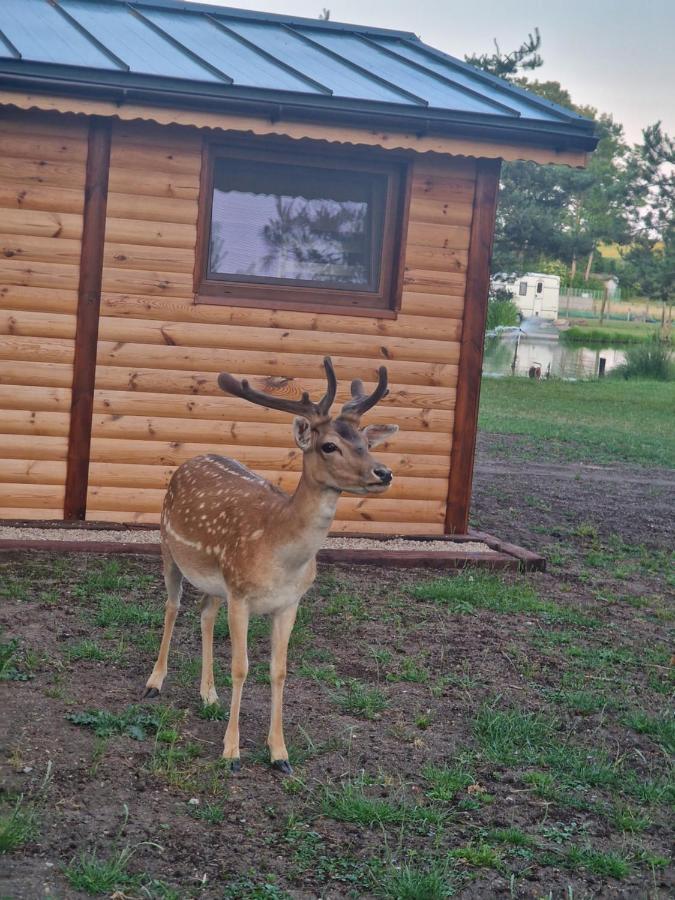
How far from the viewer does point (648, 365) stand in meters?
32.2

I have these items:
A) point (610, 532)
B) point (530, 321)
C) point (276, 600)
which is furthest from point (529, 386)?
point (530, 321)

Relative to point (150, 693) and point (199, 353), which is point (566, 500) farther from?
point (150, 693)

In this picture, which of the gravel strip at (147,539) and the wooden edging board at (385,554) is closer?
the wooden edging board at (385,554)

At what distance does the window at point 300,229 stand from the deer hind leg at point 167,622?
3.67 metres

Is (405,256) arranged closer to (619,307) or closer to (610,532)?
(610,532)

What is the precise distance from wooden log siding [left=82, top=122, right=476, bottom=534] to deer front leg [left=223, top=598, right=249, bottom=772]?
4196 mm

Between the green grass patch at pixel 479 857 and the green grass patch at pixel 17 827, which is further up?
the green grass patch at pixel 17 827

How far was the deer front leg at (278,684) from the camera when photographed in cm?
505

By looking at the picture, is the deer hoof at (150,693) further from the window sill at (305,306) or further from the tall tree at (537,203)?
the tall tree at (537,203)

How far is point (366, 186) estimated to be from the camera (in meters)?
9.59

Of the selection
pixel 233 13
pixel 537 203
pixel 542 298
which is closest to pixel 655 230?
pixel 537 203

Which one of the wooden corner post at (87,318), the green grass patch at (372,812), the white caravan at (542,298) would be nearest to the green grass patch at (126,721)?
the green grass patch at (372,812)

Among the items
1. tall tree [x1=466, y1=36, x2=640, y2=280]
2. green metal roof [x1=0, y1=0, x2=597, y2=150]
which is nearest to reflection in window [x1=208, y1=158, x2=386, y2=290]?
green metal roof [x1=0, y1=0, x2=597, y2=150]

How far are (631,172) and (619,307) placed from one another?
48.4 metres
